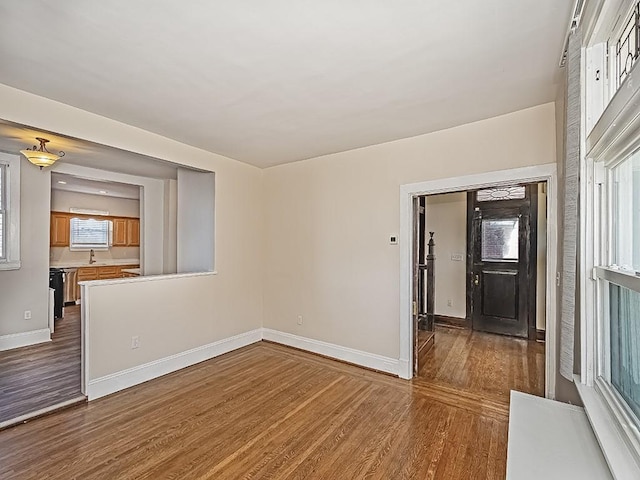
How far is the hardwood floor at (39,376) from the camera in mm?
2824

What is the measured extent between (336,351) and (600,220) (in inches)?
123

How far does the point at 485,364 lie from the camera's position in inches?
151

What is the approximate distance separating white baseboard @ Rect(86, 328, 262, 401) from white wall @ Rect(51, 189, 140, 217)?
5.37m

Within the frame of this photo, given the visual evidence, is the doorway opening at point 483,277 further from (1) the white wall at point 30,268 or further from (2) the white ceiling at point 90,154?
(1) the white wall at point 30,268

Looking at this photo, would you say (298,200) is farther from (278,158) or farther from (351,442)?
(351,442)

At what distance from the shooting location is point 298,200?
4430mm

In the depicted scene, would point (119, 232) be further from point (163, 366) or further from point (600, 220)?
point (600, 220)

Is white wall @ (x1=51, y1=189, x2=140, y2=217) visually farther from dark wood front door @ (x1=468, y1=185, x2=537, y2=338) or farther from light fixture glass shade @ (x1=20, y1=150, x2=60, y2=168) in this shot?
dark wood front door @ (x1=468, y1=185, x2=537, y2=338)

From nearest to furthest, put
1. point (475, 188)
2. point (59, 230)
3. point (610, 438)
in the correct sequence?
point (610, 438)
point (475, 188)
point (59, 230)

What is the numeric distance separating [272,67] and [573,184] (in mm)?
1842

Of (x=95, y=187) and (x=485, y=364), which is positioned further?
(x=95, y=187)

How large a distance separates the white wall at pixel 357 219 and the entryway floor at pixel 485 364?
66 cm

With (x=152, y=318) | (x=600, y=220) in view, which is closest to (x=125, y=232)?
(x=152, y=318)

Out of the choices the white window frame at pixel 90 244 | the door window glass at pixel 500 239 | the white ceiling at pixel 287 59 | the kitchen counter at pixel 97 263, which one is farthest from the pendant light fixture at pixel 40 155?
the door window glass at pixel 500 239
